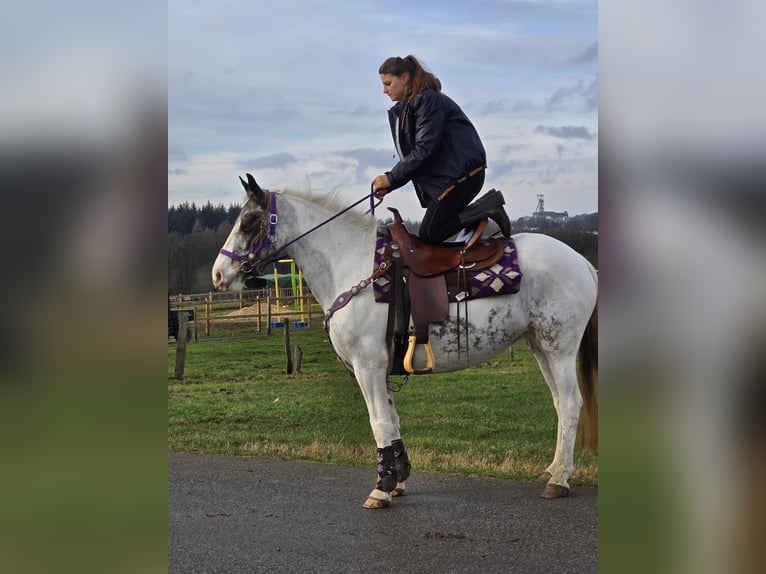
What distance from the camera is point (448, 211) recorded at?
5137 mm

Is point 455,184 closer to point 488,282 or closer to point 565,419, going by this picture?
point 488,282

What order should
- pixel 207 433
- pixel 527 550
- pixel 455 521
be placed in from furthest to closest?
pixel 207 433
pixel 455 521
pixel 527 550

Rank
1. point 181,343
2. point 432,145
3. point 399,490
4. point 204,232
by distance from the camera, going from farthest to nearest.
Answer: point 181,343 < point 204,232 < point 399,490 < point 432,145

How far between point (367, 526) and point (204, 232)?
410 cm

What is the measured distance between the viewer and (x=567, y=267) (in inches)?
206

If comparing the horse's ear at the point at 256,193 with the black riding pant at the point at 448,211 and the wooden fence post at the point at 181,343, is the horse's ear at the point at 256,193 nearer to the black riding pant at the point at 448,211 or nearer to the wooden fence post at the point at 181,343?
the black riding pant at the point at 448,211

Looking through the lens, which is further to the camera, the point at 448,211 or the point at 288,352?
the point at 288,352

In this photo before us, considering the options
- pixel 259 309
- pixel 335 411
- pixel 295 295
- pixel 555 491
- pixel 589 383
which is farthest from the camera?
pixel 259 309

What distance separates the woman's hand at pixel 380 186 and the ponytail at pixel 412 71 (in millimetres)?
578

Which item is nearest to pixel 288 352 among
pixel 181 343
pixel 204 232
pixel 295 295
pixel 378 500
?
pixel 295 295

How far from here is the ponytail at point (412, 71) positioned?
16.5ft
